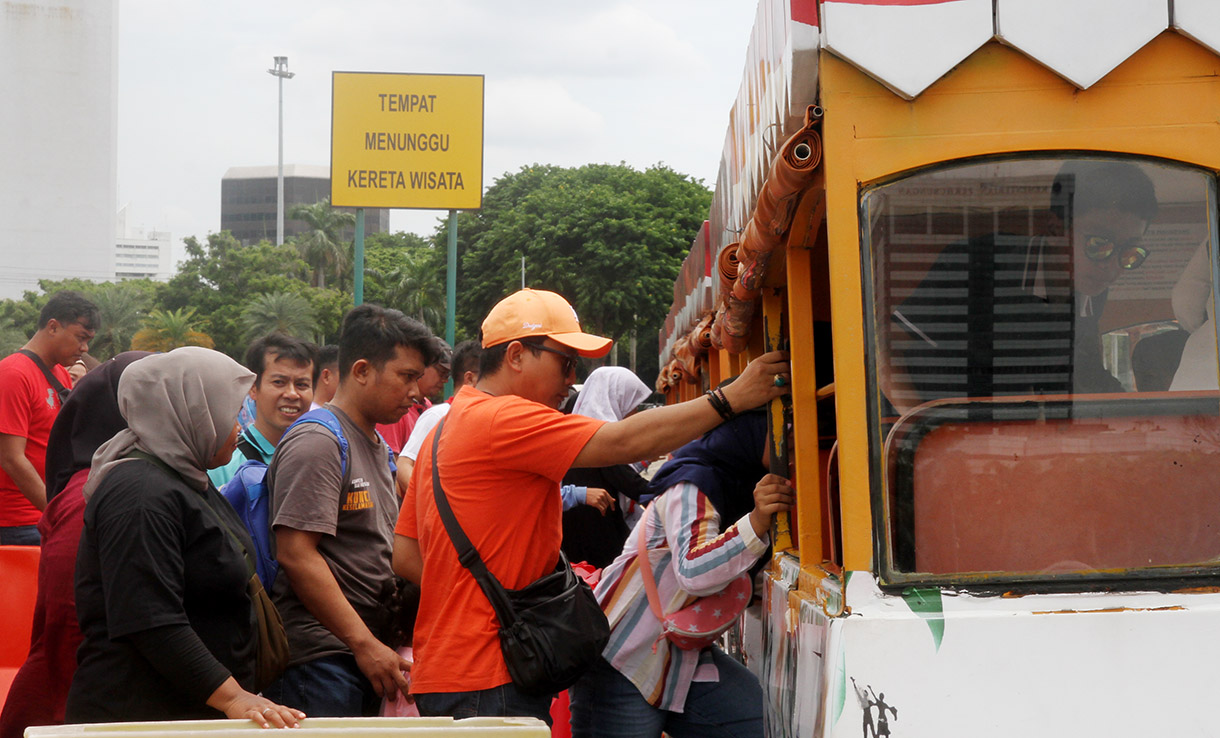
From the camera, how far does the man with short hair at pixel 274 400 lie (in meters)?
4.67

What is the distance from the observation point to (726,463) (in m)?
3.44

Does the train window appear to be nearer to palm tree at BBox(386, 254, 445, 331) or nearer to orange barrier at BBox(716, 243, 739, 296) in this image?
orange barrier at BBox(716, 243, 739, 296)

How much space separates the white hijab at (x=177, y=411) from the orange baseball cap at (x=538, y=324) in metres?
0.72

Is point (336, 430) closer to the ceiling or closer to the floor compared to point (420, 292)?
closer to the floor

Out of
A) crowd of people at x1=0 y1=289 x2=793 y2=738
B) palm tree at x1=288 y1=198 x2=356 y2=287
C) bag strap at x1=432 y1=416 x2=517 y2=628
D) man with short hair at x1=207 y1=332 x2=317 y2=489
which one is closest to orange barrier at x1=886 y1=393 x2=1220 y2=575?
crowd of people at x1=0 y1=289 x2=793 y2=738

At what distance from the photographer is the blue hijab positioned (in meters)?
3.37

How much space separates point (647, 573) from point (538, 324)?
34.1 inches

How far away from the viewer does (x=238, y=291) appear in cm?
6394

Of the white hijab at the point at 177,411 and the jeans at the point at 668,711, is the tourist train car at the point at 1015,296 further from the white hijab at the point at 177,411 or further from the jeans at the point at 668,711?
the white hijab at the point at 177,411

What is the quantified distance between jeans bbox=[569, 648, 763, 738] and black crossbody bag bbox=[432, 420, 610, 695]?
39 centimetres

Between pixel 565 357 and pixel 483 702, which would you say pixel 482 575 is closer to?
pixel 483 702

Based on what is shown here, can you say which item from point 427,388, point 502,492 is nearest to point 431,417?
point 427,388

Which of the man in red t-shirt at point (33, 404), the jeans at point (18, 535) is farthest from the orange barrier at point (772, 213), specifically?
the jeans at point (18, 535)

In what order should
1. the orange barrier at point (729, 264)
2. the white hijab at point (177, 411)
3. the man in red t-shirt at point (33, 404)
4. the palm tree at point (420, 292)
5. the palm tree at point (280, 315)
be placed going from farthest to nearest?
the palm tree at point (420, 292) < the palm tree at point (280, 315) < the man in red t-shirt at point (33, 404) < the orange barrier at point (729, 264) < the white hijab at point (177, 411)
